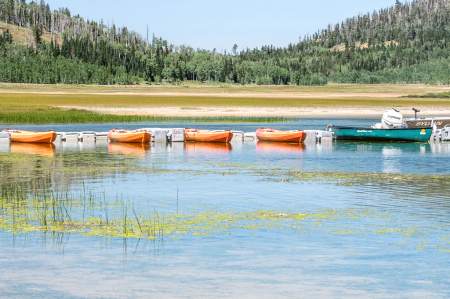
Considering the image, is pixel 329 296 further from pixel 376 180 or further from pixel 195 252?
pixel 376 180

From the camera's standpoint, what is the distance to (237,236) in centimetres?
1680

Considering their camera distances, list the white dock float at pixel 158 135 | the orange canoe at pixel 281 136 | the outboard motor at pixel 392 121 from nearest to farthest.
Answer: the orange canoe at pixel 281 136 → the outboard motor at pixel 392 121 → the white dock float at pixel 158 135

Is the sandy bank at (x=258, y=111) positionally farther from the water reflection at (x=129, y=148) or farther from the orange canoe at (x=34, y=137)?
the water reflection at (x=129, y=148)

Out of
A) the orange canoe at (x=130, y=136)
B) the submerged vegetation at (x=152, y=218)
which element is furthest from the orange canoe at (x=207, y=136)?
the submerged vegetation at (x=152, y=218)

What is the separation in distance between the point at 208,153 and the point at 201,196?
20.4 m

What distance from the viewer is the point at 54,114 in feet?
282

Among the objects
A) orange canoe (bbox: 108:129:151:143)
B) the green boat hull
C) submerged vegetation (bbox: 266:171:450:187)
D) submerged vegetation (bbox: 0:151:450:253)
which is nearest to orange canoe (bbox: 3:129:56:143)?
orange canoe (bbox: 108:129:151:143)

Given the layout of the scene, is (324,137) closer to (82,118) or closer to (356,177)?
(356,177)

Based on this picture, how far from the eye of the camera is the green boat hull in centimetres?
5259

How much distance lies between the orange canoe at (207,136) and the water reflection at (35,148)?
37.8 ft

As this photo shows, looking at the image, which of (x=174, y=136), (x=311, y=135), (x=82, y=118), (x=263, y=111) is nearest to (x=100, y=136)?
(x=174, y=136)

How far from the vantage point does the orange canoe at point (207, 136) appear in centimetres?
5228

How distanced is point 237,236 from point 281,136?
3652 centimetres

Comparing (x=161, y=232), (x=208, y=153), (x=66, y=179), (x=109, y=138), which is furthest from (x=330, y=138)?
(x=161, y=232)
